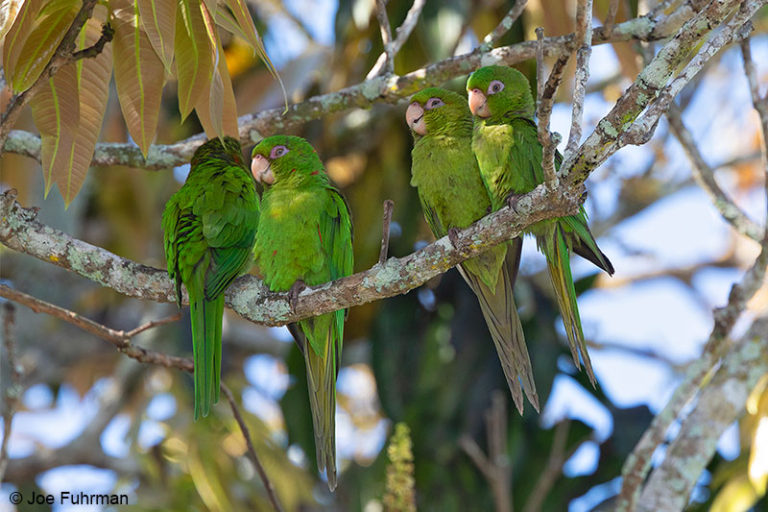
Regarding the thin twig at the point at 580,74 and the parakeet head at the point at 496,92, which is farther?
the parakeet head at the point at 496,92

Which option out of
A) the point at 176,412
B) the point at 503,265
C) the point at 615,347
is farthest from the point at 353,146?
the point at 503,265

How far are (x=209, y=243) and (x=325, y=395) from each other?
0.80 meters

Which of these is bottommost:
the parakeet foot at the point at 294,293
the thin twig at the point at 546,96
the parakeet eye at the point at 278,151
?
the thin twig at the point at 546,96

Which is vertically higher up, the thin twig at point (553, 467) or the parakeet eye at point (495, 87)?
the parakeet eye at point (495, 87)

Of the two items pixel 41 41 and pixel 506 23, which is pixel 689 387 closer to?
pixel 506 23

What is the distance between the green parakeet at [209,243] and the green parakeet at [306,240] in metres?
0.11

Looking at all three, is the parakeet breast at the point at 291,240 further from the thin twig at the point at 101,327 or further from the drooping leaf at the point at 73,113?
the drooping leaf at the point at 73,113

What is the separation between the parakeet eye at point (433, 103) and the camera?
362 centimetres

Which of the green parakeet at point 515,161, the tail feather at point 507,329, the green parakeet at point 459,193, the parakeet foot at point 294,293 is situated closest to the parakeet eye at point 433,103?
the green parakeet at point 459,193

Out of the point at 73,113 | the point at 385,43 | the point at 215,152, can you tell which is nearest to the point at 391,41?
the point at 385,43

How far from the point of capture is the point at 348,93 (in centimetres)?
374

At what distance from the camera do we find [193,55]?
8.87ft

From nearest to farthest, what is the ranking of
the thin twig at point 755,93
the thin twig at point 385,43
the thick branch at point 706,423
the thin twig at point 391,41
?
1. the thin twig at point 385,43
2. the thin twig at point 391,41
3. the thin twig at point 755,93
4. the thick branch at point 706,423

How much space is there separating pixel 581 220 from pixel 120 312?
594 centimetres
